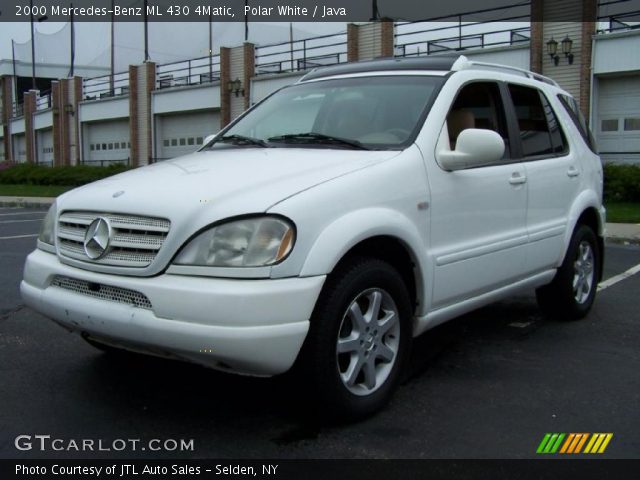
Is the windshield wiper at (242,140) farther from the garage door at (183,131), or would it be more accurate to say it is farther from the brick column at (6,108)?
the brick column at (6,108)

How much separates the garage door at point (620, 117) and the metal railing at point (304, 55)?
10.1m

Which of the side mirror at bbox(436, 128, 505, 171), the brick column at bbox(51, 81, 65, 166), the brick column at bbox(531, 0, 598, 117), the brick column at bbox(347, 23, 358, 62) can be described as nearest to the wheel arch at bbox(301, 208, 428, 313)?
the side mirror at bbox(436, 128, 505, 171)

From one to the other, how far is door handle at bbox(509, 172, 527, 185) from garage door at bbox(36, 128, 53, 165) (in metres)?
46.3

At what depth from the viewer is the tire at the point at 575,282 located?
530 centimetres

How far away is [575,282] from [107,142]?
38.2m

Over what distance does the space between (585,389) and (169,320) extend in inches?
95.7

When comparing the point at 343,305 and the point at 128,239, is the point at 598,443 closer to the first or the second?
the point at 343,305

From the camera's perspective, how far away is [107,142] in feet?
133

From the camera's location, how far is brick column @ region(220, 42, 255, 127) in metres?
30.7

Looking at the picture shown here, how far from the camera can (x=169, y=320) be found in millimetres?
2998

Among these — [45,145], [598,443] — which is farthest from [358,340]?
[45,145]

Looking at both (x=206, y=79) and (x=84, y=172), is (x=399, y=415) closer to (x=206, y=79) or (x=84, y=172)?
(x=84, y=172)

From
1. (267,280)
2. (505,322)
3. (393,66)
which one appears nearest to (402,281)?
(267,280)

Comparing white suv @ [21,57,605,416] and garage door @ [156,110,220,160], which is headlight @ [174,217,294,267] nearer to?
white suv @ [21,57,605,416]
